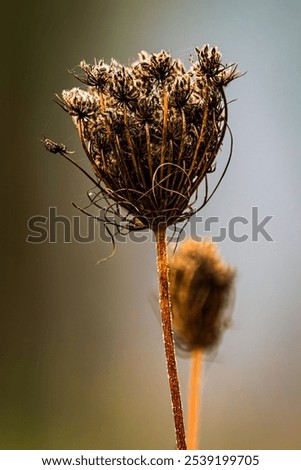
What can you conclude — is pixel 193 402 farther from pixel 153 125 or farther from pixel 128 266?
pixel 153 125

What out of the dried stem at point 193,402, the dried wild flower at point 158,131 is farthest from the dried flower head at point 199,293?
the dried wild flower at point 158,131

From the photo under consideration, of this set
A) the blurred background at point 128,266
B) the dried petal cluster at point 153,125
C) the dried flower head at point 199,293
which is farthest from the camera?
the blurred background at point 128,266

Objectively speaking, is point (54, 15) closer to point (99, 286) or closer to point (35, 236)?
point (35, 236)

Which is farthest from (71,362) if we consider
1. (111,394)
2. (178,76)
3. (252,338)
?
(178,76)

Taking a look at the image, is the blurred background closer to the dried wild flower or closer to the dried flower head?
the dried flower head

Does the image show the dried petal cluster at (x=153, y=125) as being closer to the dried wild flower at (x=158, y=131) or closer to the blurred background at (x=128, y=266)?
the dried wild flower at (x=158, y=131)
